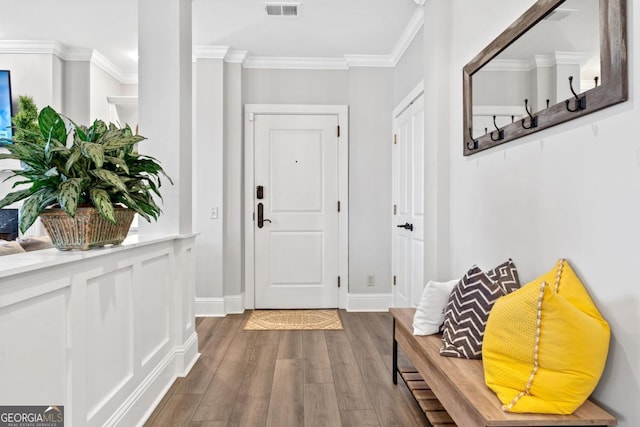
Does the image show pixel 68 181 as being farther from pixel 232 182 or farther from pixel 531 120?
pixel 232 182

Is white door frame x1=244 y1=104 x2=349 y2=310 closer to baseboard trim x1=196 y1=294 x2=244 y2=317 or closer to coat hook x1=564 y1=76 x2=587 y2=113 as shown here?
baseboard trim x1=196 y1=294 x2=244 y2=317

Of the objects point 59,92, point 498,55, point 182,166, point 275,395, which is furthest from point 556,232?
point 59,92

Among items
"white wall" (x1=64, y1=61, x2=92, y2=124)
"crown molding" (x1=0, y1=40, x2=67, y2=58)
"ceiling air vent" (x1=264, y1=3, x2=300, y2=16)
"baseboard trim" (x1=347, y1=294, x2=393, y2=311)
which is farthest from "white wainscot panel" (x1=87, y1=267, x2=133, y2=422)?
"crown molding" (x1=0, y1=40, x2=67, y2=58)

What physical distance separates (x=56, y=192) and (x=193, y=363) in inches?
61.8

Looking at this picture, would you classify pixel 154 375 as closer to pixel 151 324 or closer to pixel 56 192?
pixel 151 324

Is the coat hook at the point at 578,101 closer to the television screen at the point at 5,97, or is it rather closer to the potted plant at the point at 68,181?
the potted plant at the point at 68,181

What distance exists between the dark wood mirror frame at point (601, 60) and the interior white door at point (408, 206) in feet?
3.87

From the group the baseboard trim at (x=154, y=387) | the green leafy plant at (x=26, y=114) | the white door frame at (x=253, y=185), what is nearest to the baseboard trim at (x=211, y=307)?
the white door frame at (x=253, y=185)

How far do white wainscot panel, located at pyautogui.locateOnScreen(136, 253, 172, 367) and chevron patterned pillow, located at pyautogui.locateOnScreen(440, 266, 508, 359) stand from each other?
1.41m

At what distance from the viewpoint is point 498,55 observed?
1.99 metres

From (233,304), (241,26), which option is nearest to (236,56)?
(241,26)

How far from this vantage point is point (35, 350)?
122 cm

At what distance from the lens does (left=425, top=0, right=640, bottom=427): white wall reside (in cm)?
119

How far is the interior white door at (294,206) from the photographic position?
4.19 meters
